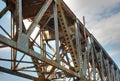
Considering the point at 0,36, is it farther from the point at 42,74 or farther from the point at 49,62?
the point at 42,74

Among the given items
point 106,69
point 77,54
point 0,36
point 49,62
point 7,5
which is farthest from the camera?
point 106,69

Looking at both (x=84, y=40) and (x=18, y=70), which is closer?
(x=18, y=70)

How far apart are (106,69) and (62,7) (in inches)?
497

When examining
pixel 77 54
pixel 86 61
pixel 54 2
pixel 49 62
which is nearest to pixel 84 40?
pixel 86 61

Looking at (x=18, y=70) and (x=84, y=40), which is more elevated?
(x=84, y=40)

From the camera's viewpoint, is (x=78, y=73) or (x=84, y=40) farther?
(x=84, y=40)

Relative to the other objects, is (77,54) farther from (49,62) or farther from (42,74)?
(49,62)

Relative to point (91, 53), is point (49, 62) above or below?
below

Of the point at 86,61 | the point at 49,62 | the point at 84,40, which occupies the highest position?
the point at 84,40

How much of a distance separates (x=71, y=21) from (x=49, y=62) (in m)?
6.98

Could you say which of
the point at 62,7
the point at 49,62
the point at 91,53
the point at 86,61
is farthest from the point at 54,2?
the point at 91,53

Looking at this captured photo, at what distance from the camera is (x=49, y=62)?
12781 mm

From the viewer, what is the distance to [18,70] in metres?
15.1

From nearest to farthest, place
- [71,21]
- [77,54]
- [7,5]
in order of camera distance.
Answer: [7,5]
[77,54]
[71,21]
